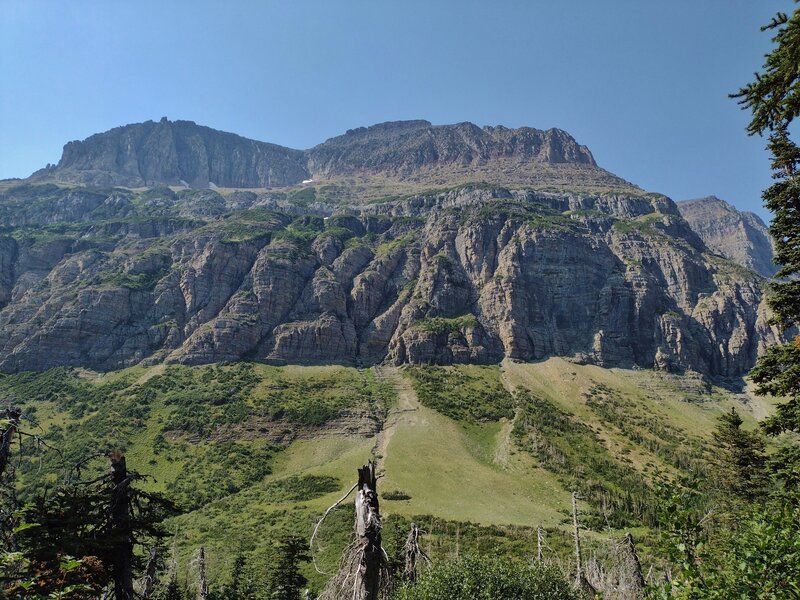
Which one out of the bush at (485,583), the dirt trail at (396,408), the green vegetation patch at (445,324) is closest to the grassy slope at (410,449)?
the dirt trail at (396,408)

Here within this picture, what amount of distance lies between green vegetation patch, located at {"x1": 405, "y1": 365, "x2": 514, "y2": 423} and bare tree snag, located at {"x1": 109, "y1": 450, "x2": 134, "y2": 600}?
5059 inches

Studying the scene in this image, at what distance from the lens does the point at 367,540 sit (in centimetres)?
Result: 966

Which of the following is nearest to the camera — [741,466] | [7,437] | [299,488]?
[7,437]

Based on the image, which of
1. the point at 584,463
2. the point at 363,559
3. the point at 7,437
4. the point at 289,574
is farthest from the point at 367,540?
the point at 584,463

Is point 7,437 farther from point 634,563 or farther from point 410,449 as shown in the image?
point 410,449

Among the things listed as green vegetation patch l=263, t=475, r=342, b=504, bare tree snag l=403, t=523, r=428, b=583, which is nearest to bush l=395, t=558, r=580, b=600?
bare tree snag l=403, t=523, r=428, b=583

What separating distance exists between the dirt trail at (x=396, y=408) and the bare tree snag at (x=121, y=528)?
97.8 m

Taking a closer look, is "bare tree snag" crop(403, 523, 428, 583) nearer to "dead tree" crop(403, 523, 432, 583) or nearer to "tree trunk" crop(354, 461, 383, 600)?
"dead tree" crop(403, 523, 432, 583)

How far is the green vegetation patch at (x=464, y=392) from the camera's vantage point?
14238 cm

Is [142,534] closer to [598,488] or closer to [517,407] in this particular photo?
[598,488]

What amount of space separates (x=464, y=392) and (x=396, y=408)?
2629 cm

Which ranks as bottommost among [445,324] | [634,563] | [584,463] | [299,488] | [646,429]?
[584,463]

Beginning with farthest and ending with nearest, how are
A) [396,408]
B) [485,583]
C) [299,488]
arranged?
[396,408] → [299,488] → [485,583]

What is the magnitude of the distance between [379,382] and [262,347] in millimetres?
48161
